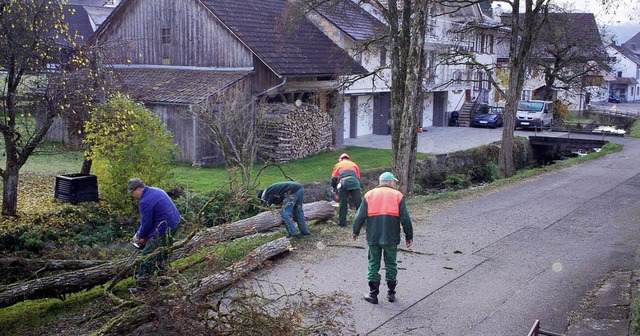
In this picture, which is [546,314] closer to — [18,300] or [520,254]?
[520,254]

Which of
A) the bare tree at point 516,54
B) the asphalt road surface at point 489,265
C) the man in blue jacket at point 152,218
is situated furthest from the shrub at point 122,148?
the bare tree at point 516,54

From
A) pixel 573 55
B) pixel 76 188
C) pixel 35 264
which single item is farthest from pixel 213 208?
pixel 573 55

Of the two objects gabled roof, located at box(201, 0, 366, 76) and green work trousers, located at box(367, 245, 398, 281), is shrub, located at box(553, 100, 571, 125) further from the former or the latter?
green work trousers, located at box(367, 245, 398, 281)

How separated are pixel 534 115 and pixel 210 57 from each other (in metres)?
21.4

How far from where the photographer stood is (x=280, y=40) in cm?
2634

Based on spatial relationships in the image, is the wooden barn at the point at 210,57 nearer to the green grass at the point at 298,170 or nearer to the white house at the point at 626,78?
the green grass at the point at 298,170

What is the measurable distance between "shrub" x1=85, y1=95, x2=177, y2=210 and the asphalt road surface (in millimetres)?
5706

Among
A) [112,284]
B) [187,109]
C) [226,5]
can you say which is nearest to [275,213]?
[112,284]

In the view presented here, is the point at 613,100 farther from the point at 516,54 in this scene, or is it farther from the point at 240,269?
the point at 240,269

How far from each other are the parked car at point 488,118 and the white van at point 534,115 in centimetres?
188

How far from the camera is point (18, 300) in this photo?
838 centimetres

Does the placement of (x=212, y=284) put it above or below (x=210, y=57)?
below

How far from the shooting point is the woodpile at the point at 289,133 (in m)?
23.9

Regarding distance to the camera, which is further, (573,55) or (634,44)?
(634,44)
